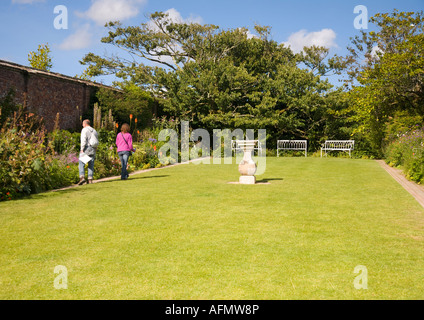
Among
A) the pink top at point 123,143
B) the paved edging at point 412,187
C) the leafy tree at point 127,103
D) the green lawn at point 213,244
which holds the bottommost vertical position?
the green lawn at point 213,244

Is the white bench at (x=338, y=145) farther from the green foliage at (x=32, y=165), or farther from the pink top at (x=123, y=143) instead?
the pink top at (x=123, y=143)

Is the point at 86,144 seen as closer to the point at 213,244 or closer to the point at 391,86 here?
the point at 213,244

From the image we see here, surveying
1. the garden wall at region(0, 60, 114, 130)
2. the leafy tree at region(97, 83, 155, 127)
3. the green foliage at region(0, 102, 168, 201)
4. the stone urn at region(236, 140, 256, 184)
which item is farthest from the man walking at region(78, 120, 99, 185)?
the leafy tree at region(97, 83, 155, 127)

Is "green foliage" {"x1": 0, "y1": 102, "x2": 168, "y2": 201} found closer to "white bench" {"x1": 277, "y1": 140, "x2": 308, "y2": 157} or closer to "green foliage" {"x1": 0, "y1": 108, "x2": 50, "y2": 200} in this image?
"green foliage" {"x1": 0, "y1": 108, "x2": 50, "y2": 200}

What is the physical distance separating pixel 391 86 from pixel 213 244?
19081 mm

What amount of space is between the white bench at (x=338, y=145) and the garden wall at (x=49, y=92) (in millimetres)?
14102

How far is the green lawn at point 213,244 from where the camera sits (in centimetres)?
381

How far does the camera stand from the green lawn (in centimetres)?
381

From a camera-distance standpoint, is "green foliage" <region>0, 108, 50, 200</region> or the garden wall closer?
"green foliage" <region>0, 108, 50, 200</region>

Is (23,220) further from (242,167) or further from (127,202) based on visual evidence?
(242,167)

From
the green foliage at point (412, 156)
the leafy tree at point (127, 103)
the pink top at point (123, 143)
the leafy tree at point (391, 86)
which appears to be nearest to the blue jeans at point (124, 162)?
the pink top at point (123, 143)

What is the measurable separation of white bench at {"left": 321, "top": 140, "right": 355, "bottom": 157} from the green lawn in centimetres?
1512

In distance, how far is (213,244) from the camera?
522 cm
